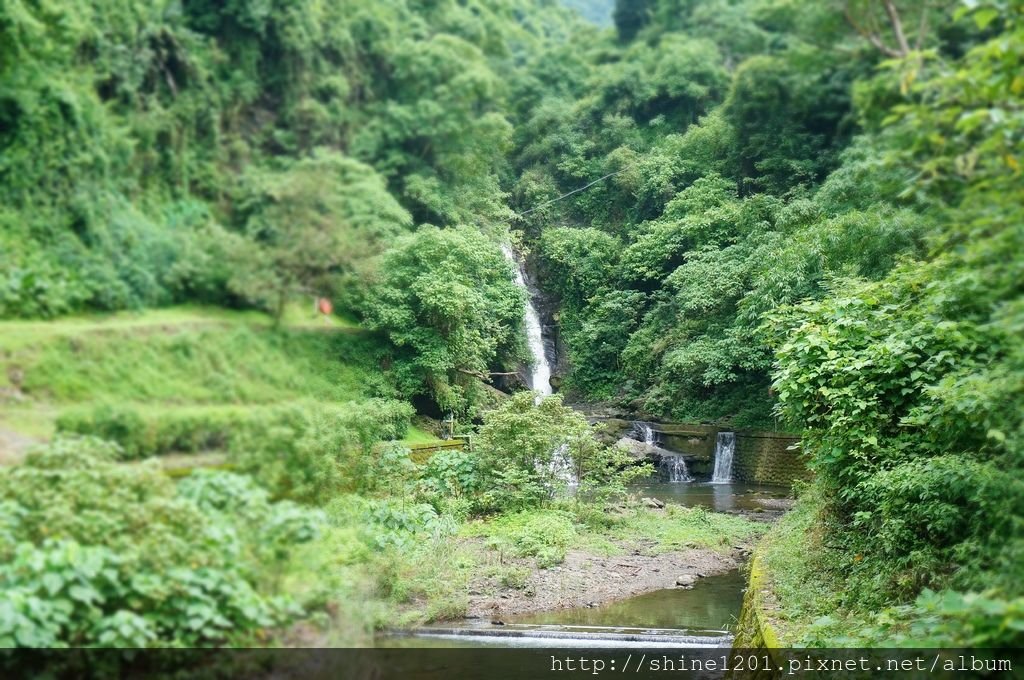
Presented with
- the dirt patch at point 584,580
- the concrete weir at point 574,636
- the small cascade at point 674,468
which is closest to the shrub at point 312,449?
the concrete weir at point 574,636

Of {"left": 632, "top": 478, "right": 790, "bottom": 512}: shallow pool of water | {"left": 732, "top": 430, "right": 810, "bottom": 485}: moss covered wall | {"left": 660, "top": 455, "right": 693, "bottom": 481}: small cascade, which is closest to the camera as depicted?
{"left": 632, "top": 478, "right": 790, "bottom": 512}: shallow pool of water

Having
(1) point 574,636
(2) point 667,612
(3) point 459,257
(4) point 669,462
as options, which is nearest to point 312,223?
(3) point 459,257

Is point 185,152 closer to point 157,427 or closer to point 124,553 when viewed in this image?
point 157,427

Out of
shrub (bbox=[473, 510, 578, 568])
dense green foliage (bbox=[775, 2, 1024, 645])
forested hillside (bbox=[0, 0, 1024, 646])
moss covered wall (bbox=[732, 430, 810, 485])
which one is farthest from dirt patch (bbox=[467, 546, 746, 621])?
moss covered wall (bbox=[732, 430, 810, 485])

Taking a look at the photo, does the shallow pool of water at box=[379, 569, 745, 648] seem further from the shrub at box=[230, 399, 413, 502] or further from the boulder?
the shrub at box=[230, 399, 413, 502]

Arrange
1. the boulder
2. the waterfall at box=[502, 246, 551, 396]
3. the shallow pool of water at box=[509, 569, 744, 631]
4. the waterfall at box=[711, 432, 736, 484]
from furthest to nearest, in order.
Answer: the waterfall at box=[711, 432, 736, 484], the boulder, the shallow pool of water at box=[509, 569, 744, 631], the waterfall at box=[502, 246, 551, 396]

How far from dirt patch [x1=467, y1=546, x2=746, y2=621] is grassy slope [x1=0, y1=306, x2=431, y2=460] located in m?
5.11

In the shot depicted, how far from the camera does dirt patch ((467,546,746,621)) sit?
944 cm

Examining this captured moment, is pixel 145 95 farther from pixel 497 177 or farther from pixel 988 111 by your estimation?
pixel 988 111

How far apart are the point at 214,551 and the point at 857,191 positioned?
9956 millimetres

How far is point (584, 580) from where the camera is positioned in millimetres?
10375

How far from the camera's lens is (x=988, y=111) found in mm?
3961

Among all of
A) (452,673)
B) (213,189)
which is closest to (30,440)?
(213,189)

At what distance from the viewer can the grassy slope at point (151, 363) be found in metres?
4.14
